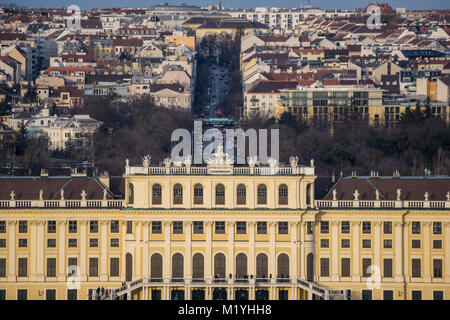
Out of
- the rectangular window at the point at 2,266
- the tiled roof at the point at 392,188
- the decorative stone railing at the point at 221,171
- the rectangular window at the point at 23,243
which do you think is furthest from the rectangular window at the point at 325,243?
the rectangular window at the point at 2,266

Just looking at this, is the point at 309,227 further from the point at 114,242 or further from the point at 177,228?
the point at 114,242

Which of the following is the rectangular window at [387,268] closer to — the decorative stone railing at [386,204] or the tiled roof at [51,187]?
the decorative stone railing at [386,204]

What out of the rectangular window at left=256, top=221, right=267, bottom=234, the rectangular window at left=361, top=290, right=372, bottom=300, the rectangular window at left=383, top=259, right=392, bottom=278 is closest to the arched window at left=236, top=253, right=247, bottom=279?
the rectangular window at left=256, top=221, right=267, bottom=234

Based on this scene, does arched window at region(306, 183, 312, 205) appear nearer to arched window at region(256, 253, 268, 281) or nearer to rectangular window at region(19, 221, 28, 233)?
arched window at region(256, 253, 268, 281)

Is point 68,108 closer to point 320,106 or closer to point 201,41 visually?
point 320,106

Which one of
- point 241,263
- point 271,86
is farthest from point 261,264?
point 271,86
